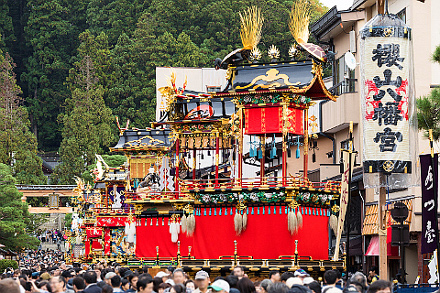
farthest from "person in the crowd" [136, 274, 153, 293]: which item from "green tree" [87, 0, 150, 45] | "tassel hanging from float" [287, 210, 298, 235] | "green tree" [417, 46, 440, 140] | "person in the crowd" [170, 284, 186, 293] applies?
"green tree" [87, 0, 150, 45]

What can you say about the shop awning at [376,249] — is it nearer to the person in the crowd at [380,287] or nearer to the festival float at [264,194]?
the festival float at [264,194]

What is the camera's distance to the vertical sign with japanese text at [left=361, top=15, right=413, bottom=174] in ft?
65.7

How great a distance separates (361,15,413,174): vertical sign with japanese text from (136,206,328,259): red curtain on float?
8.09m

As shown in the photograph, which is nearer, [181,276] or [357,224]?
[181,276]

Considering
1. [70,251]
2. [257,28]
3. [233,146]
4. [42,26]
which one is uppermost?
[42,26]

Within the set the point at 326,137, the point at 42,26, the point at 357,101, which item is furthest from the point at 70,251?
the point at 42,26

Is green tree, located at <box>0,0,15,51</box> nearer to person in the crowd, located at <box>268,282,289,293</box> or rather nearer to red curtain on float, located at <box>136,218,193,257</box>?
red curtain on float, located at <box>136,218,193,257</box>

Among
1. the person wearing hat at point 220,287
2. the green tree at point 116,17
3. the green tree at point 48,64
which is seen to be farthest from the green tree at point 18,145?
the person wearing hat at point 220,287

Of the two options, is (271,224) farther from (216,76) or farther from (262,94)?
(216,76)

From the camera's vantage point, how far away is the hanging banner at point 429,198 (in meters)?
18.8

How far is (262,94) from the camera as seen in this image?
93.2ft

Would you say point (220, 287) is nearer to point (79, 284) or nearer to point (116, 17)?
point (79, 284)

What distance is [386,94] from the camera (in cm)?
2069

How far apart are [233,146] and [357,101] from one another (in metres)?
5.80
